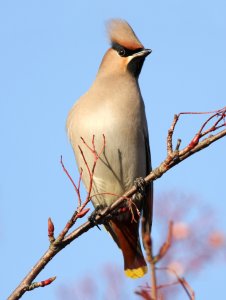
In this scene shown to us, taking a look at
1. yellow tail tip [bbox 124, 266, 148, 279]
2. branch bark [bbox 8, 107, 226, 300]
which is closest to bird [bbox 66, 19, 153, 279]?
yellow tail tip [bbox 124, 266, 148, 279]

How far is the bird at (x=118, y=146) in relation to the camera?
156 inches

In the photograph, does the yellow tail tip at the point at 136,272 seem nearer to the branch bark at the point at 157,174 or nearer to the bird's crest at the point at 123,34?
the bird's crest at the point at 123,34

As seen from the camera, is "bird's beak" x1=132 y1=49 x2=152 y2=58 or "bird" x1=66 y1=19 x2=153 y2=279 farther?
"bird's beak" x1=132 y1=49 x2=152 y2=58

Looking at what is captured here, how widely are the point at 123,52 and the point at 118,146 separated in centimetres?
99

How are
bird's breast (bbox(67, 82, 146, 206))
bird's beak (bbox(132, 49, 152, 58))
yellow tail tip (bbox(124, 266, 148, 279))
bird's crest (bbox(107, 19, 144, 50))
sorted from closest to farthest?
bird's breast (bbox(67, 82, 146, 206))
yellow tail tip (bbox(124, 266, 148, 279))
bird's beak (bbox(132, 49, 152, 58))
bird's crest (bbox(107, 19, 144, 50))

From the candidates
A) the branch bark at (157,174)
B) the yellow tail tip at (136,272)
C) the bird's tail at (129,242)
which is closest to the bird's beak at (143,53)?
the bird's tail at (129,242)

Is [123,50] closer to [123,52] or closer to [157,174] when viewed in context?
[123,52]

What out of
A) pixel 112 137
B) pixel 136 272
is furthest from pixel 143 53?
pixel 136 272

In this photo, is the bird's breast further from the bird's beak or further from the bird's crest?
the bird's crest

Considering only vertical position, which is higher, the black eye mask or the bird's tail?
the black eye mask

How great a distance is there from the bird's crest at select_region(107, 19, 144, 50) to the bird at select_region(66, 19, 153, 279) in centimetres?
16

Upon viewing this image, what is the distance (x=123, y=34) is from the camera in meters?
4.66

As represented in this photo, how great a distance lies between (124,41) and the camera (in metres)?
4.64

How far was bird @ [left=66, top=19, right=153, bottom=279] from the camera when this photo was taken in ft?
13.0
